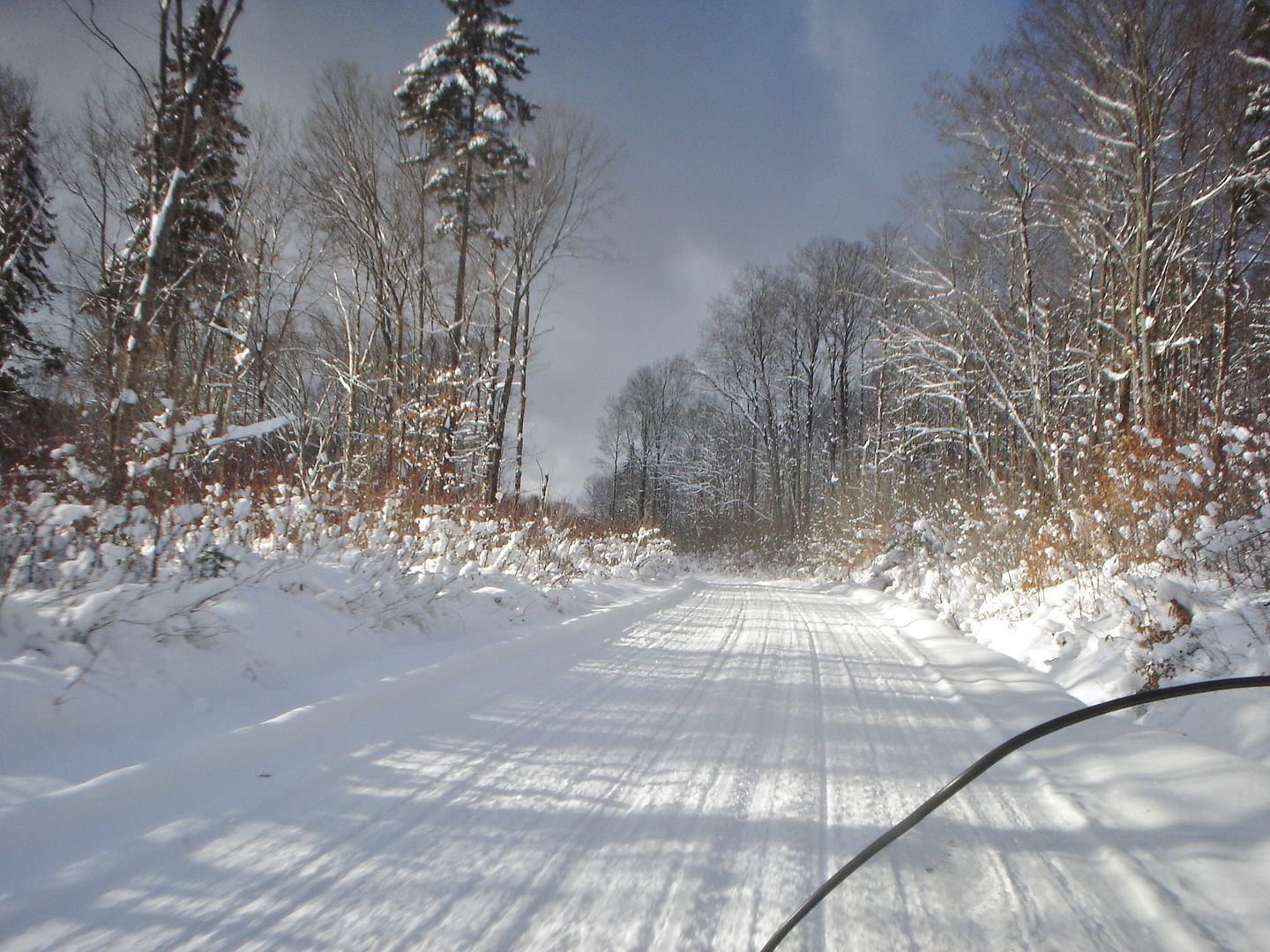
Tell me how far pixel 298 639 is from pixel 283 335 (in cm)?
1242

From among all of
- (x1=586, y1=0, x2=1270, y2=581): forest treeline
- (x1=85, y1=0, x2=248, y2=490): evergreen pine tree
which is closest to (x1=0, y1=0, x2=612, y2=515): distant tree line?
(x1=85, y1=0, x2=248, y2=490): evergreen pine tree

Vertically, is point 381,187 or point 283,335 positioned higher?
point 381,187

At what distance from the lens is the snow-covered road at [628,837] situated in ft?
5.43

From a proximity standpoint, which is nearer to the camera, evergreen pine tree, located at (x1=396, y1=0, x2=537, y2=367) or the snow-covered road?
the snow-covered road

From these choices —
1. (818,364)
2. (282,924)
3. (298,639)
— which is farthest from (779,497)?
(282,924)

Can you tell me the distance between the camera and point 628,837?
7.04 ft

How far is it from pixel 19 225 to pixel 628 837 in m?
14.8

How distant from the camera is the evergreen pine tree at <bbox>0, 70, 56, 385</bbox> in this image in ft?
32.9

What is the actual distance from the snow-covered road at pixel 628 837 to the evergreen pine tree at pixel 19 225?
35.8 ft

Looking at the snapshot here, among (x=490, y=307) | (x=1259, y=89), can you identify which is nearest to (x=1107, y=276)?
(x=1259, y=89)

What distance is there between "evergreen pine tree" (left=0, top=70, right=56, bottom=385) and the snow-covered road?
429 inches

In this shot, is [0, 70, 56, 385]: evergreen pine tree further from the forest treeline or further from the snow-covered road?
the forest treeline

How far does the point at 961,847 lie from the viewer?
212cm

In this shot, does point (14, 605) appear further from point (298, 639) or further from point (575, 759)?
point (575, 759)
